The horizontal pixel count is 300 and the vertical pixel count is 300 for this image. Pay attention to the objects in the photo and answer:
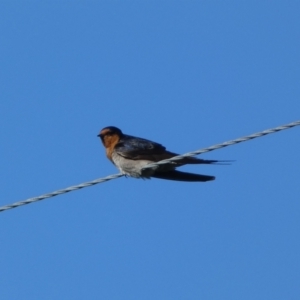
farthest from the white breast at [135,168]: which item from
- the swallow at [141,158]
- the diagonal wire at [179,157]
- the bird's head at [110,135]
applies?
the diagonal wire at [179,157]

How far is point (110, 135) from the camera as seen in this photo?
1077 centimetres

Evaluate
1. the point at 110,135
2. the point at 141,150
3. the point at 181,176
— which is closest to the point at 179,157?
the point at 181,176

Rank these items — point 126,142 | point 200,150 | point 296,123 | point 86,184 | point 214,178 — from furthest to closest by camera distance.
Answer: point 126,142 → point 214,178 → point 86,184 → point 200,150 → point 296,123

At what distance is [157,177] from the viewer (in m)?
9.62

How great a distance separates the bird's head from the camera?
35.0 feet

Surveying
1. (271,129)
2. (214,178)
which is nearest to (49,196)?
(271,129)

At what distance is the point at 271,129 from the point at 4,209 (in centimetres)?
212

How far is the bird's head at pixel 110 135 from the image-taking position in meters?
10.7

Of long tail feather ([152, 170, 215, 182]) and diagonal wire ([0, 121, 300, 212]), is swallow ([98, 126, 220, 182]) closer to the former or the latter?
long tail feather ([152, 170, 215, 182])

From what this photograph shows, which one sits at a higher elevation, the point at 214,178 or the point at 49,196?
the point at 214,178

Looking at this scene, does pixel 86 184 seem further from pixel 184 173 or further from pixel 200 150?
pixel 184 173

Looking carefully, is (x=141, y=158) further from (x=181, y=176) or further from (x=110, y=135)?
(x=110, y=135)

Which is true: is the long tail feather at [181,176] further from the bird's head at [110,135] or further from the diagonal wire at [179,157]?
the diagonal wire at [179,157]

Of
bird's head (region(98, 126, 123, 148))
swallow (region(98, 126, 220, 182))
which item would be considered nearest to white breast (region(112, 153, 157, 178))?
swallow (region(98, 126, 220, 182))
